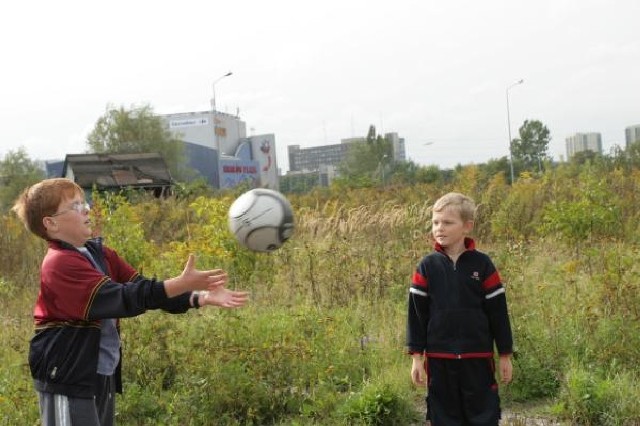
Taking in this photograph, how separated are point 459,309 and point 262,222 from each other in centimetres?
154

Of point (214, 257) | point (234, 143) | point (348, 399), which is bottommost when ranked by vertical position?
point (348, 399)

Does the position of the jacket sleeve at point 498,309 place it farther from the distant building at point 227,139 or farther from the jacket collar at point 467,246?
the distant building at point 227,139

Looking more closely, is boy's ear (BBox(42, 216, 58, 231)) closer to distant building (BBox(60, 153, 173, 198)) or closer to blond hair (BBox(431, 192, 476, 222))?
blond hair (BBox(431, 192, 476, 222))

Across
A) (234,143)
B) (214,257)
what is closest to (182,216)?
(214,257)

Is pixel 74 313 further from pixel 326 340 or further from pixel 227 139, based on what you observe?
pixel 227 139

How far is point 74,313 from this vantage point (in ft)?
9.79

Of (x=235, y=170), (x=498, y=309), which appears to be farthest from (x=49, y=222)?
(x=235, y=170)

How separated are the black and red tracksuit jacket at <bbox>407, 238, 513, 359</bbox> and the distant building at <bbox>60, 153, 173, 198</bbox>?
18.7 meters

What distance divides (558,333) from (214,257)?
4.06 m

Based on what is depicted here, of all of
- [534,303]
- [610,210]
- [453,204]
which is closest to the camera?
[453,204]

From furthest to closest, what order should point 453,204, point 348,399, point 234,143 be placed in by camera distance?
point 234,143 → point 348,399 → point 453,204

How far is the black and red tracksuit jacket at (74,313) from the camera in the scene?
9.75ft

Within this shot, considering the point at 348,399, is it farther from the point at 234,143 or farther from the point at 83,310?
the point at 234,143

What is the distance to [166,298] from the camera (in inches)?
119
